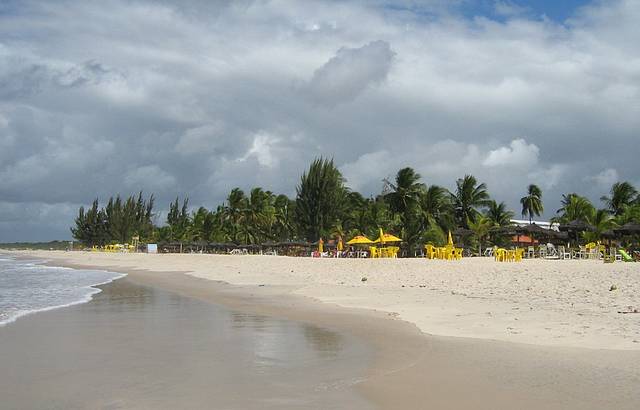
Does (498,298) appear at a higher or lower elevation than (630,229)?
lower

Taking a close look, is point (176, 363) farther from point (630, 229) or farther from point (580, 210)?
point (580, 210)

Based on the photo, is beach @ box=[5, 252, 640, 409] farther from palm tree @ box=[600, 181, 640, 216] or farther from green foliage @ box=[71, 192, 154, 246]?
green foliage @ box=[71, 192, 154, 246]

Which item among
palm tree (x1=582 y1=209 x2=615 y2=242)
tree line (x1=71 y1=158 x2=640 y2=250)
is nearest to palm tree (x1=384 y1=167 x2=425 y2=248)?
tree line (x1=71 y1=158 x2=640 y2=250)

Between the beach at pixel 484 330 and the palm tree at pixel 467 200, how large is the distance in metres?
28.4

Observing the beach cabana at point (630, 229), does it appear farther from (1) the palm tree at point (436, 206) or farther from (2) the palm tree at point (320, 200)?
(2) the palm tree at point (320, 200)

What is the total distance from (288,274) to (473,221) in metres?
26.1

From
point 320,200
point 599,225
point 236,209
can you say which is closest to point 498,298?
point 599,225

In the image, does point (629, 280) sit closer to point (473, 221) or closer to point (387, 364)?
point (387, 364)

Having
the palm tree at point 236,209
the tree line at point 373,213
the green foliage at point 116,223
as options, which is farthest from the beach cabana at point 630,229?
the green foliage at point 116,223

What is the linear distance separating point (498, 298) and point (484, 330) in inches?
175

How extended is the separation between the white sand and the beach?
0.03 meters

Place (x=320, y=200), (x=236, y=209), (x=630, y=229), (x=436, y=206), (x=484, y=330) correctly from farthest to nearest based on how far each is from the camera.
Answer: (x=236, y=209) < (x=320, y=200) < (x=436, y=206) < (x=630, y=229) < (x=484, y=330)

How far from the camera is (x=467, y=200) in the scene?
47.9 m

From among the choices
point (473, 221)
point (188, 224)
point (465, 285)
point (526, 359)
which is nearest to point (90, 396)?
point (526, 359)
